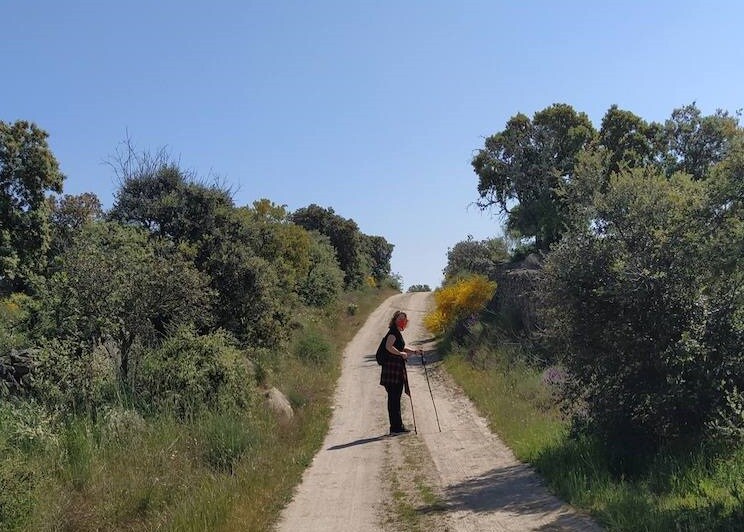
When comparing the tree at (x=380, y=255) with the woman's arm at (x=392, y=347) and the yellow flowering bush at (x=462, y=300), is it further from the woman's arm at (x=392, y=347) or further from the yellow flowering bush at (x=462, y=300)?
the woman's arm at (x=392, y=347)

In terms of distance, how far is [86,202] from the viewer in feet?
135

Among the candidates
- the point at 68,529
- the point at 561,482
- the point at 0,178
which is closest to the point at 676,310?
the point at 561,482

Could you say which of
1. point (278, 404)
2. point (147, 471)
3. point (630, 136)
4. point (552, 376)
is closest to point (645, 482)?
point (147, 471)

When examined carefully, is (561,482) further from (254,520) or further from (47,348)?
(47,348)

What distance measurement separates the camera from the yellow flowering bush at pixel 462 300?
24.0 metres

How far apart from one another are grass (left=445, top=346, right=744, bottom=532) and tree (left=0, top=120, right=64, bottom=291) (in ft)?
79.4

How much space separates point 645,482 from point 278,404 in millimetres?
7905

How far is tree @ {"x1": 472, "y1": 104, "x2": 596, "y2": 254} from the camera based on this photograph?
25516mm

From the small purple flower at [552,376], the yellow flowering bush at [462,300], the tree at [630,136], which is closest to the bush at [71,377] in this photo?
the small purple flower at [552,376]

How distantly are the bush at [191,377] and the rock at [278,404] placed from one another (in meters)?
1.03

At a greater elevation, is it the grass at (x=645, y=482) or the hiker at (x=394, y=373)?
the hiker at (x=394, y=373)

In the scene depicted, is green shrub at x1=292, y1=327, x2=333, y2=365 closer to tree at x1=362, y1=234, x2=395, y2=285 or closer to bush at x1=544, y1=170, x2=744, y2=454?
bush at x1=544, y1=170, x2=744, y2=454

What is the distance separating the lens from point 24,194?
90.5 ft

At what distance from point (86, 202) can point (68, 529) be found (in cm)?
3856
